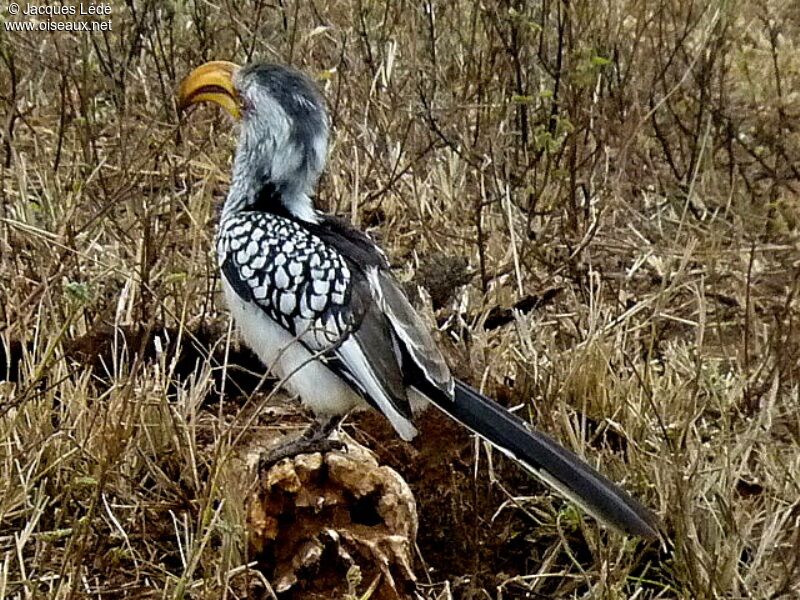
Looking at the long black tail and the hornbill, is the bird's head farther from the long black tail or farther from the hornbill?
the long black tail

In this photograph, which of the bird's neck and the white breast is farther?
the bird's neck

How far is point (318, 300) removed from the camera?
10.3 ft

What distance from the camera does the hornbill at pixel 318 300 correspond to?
2.82 meters

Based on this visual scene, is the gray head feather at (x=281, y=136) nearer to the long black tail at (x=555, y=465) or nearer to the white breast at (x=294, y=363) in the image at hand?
the white breast at (x=294, y=363)

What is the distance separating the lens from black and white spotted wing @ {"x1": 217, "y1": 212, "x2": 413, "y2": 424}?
3033 mm

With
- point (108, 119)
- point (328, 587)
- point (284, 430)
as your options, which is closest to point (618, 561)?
point (328, 587)

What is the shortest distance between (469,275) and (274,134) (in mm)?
966

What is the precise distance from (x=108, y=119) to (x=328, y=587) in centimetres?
292

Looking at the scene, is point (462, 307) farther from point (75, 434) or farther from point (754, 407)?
point (75, 434)

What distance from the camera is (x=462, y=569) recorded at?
308cm
